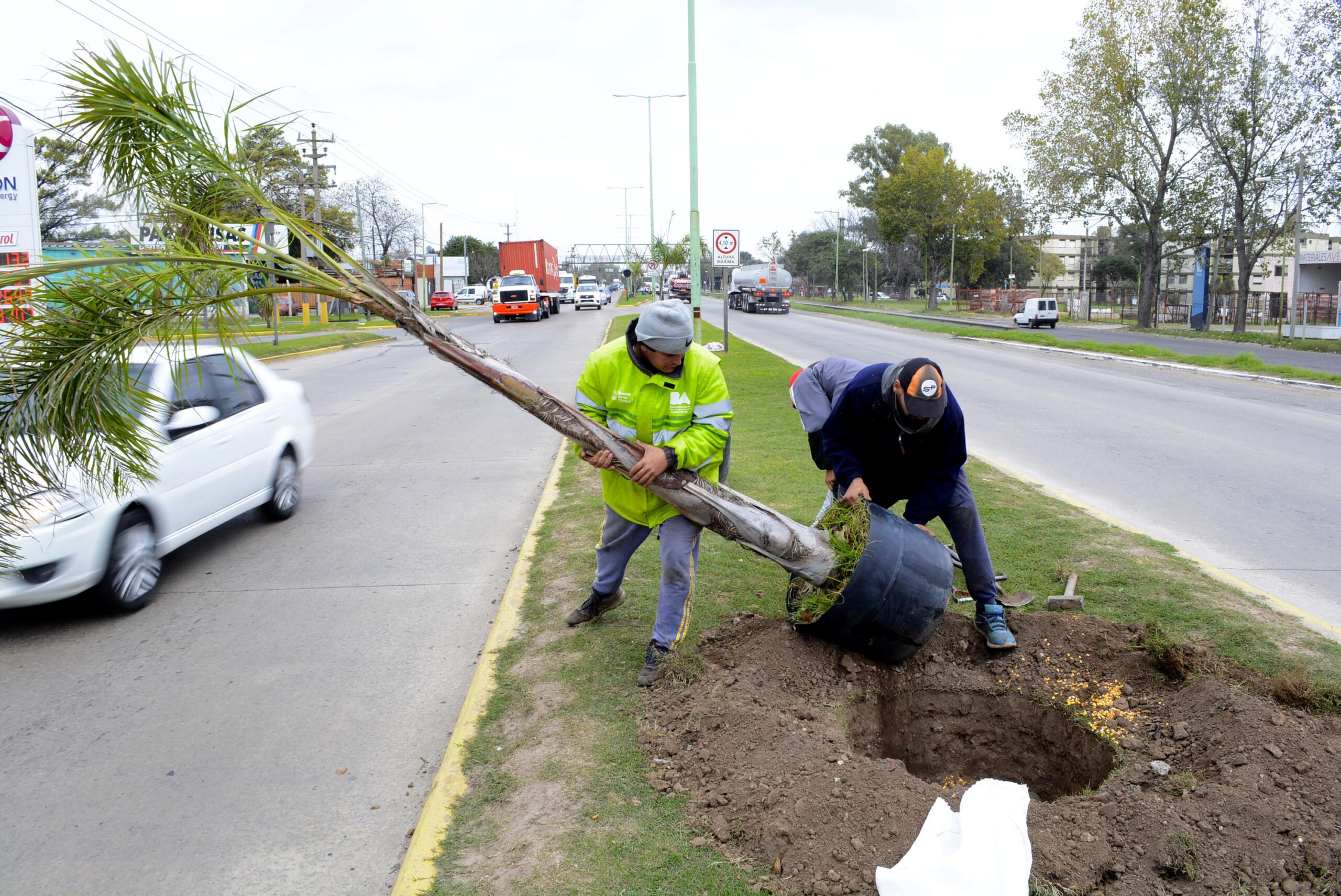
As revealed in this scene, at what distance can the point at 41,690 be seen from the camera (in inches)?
183

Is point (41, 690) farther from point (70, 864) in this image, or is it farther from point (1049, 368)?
point (1049, 368)

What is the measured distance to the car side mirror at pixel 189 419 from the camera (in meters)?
6.21

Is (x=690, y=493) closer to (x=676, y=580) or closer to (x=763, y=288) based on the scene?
(x=676, y=580)

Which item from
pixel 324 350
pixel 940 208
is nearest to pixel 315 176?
pixel 324 350

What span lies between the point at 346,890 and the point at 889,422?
2.89 meters

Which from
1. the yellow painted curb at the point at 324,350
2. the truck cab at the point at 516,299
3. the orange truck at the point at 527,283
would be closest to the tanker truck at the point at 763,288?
the orange truck at the point at 527,283

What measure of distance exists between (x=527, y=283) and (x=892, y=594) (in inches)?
1604

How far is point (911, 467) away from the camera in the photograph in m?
4.46

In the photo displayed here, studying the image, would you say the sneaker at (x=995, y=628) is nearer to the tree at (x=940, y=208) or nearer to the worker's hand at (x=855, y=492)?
the worker's hand at (x=855, y=492)

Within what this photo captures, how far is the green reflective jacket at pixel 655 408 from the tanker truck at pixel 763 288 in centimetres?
5081

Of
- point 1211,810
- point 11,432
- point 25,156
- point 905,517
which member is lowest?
point 1211,810

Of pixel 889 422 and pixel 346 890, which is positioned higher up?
pixel 889 422

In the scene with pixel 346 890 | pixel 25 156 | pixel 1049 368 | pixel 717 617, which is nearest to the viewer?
pixel 346 890

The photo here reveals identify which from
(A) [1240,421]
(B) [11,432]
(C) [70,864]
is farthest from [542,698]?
(A) [1240,421]
